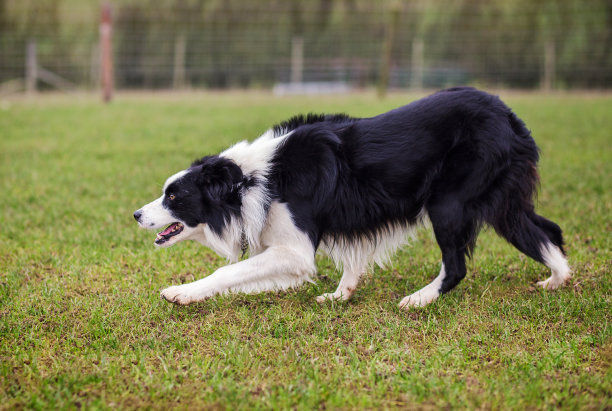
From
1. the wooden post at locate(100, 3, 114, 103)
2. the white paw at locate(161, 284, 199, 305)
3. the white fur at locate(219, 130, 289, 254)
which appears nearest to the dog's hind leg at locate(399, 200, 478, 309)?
the white fur at locate(219, 130, 289, 254)

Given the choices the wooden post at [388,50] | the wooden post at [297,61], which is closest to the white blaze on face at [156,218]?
the wooden post at [388,50]

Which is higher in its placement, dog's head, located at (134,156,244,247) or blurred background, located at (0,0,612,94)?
blurred background, located at (0,0,612,94)

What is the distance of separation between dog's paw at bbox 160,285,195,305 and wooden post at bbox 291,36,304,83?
57.1 ft

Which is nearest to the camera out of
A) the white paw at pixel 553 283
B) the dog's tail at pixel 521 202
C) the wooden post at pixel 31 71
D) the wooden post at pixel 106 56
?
the dog's tail at pixel 521 202

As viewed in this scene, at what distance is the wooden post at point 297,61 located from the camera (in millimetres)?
19719

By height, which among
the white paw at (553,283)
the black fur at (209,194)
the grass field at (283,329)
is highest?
the black fur at (209,194)

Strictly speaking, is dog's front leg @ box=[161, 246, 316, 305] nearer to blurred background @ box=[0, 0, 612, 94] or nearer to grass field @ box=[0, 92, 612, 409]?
grass field @ box=[0, 92, 612, 409]

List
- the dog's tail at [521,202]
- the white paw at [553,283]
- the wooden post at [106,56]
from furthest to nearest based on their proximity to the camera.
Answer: the wooden post at [106,56], the white paw at [553,283], the dog's tail at [521,202]

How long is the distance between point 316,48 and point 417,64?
3851 mm

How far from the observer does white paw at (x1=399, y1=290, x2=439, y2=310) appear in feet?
10.3

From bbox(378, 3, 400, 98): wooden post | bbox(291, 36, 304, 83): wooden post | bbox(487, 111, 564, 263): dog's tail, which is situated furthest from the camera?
bbox(291, 36, 304, 83): wooden post

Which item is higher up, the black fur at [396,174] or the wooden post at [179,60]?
the wooden post at [179,60]

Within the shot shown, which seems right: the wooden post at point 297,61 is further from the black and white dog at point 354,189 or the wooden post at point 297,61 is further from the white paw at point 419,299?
the white paw at point 419,299

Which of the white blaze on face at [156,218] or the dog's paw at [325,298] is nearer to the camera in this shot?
the white blaze on face at [156,218]
